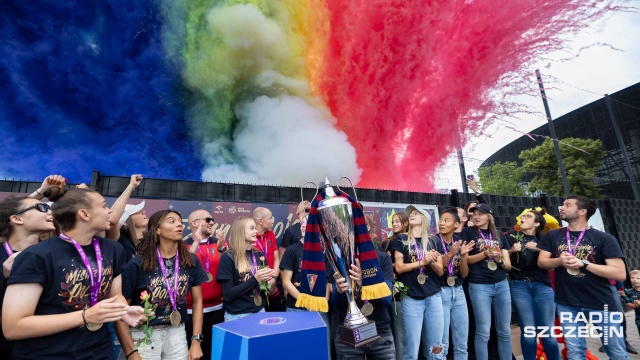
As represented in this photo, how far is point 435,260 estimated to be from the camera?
3.73m

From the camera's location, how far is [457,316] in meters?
4.18

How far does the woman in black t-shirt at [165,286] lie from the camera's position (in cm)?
259

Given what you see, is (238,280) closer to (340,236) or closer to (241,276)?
(241,276)

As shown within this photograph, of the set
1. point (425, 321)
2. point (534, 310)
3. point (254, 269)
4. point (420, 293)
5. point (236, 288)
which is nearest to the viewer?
point (236, 288)

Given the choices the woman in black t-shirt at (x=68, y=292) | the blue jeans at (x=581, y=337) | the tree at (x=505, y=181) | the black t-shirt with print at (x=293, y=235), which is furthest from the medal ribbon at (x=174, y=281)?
the tree at (x=505, y=181)

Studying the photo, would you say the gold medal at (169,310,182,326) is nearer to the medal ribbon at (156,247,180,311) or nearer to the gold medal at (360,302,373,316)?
the medal ribbon at (156,247,180,311)

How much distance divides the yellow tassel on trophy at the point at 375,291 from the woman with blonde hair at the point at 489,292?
2.56 metres

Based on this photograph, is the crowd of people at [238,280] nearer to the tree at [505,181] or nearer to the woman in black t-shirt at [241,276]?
the woman in black t-shirt at [241,276]

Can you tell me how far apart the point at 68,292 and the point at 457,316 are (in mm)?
4280

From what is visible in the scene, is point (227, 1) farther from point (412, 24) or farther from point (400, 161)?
point (400, 161)

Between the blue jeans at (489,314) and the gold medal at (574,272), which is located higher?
the gold medal at (574,272)

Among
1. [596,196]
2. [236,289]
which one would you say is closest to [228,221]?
[236,289]

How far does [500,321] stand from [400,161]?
14.9m

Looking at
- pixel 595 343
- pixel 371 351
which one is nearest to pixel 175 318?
pixel 371 351
